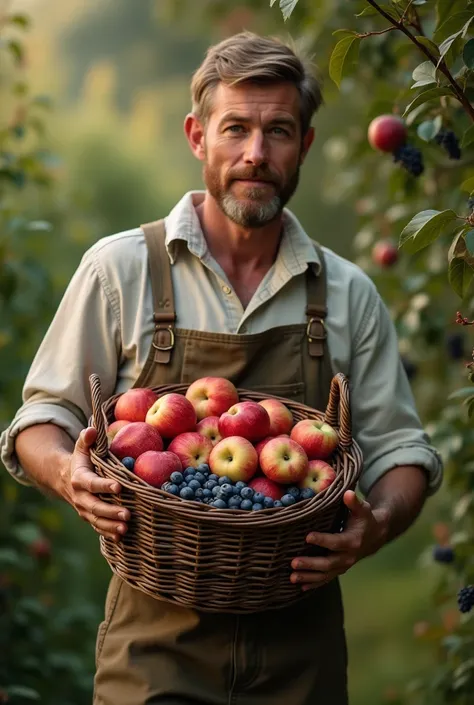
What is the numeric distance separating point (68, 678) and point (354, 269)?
6.04ft

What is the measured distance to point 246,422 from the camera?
2109 mm

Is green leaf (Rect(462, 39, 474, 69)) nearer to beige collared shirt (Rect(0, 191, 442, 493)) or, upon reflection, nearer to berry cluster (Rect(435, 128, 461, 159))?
berry cluster (Rect(435, 128, 461, 159))

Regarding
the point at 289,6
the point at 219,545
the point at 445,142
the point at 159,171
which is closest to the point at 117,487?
the point at 219,545

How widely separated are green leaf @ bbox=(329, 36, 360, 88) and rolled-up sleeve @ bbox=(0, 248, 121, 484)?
2.47 ft

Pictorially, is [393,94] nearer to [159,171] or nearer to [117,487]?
[117,487]

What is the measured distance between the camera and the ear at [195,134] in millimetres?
2660

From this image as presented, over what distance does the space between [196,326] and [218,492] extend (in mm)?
585

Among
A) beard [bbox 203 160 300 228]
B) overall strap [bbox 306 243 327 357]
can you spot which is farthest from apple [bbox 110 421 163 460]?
Result: beard [bbox 203 160 300 228]

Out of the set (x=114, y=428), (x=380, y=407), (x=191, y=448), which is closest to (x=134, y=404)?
(x=114, y=428)

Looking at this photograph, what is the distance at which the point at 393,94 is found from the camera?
2.88m

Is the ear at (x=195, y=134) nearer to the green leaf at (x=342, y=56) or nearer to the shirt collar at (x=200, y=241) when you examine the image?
the shirt collar at (x=200, y=241)

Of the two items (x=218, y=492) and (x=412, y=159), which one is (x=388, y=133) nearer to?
(x=412, y=159)

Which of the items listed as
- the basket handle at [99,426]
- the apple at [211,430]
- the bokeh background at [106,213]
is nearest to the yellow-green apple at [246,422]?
the apple at [211,430]

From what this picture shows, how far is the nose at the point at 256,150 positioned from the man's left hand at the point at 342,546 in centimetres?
82
